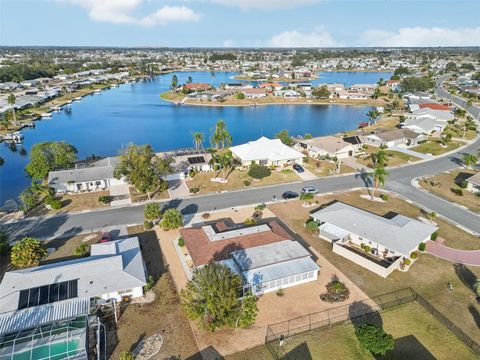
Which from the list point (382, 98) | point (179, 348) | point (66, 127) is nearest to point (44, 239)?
point (179, 348)

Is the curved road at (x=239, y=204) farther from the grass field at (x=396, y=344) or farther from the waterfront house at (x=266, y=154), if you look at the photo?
the grass field at (x=396, y=344)

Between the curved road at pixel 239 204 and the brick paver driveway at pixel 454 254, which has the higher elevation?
the curved road at pixel 239 204

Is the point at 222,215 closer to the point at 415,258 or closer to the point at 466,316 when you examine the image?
the point at 415,258

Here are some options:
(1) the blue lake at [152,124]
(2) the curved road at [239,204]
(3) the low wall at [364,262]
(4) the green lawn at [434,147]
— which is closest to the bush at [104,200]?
(2) the curved road at [239,204]

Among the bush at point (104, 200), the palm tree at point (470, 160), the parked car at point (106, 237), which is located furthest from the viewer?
the palm tree at point (470, 160)

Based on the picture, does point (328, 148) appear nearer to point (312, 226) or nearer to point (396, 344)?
point (312, 226)

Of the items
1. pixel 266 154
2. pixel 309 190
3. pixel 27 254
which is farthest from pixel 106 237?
pixel 266 154
